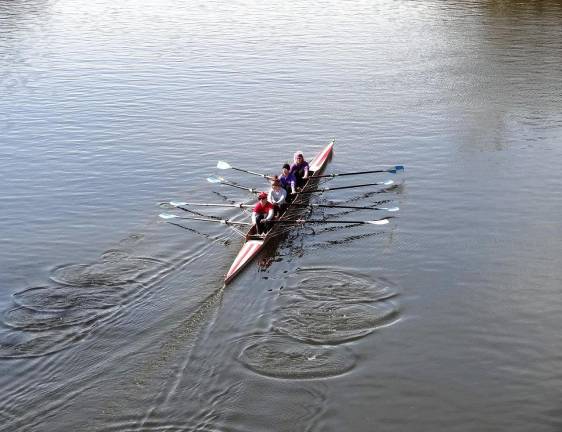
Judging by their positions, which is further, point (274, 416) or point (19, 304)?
point (19, 304)

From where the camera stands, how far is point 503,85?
1588 inches

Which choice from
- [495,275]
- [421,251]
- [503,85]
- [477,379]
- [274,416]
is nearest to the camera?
[274,416]

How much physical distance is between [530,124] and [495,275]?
1479 cm

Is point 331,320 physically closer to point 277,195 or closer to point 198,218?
point 277,195

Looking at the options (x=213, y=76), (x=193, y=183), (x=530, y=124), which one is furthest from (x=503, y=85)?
(x=193, y=183)

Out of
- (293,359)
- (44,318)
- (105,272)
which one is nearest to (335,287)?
(293,359)

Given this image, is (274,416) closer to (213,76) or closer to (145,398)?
(145,398)

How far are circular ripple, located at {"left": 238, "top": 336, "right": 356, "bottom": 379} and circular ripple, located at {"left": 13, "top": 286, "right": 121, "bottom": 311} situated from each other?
155 inches

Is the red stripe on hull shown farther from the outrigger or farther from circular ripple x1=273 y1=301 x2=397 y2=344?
circular ripple x1=273 y1=301 x2=397 y2=344

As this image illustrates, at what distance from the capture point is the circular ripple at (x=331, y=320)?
1848 centimetres

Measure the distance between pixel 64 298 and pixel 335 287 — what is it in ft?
22.3

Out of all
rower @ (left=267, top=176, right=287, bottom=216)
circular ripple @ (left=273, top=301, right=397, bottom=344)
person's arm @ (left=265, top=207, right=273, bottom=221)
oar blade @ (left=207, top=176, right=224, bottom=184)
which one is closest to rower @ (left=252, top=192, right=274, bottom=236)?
person's arm @ (left=265, top=207, right=273, bottom=221)

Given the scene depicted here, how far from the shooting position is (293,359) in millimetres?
17594

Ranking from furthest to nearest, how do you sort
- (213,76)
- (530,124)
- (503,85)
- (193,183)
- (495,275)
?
(213,76) → (503,85) → (530,124) → (193,183) → (495,275)
